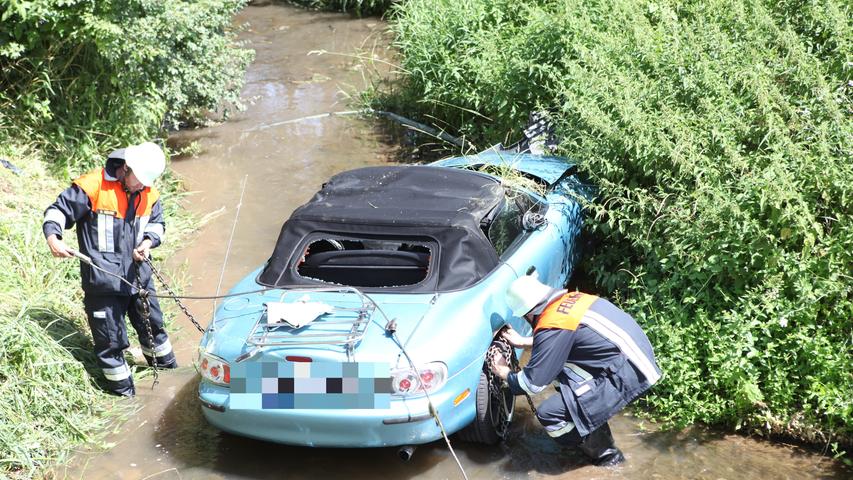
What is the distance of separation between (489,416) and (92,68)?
5.78m

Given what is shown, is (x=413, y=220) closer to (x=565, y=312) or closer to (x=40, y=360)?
(x=565, y=312)

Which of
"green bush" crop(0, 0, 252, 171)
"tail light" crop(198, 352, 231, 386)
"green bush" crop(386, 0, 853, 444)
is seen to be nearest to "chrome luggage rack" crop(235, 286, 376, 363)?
"tail light" crop(198, 352, 231, 386)

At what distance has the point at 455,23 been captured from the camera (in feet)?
31.9

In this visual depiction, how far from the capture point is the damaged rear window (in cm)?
536

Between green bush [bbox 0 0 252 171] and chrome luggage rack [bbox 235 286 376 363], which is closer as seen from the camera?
chrome luggage rack [bbox 235 286 376 363]

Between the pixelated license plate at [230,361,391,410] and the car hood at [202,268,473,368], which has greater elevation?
the car hood at [202,268,473,368]

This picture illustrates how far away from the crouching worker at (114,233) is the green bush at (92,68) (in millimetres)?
2583

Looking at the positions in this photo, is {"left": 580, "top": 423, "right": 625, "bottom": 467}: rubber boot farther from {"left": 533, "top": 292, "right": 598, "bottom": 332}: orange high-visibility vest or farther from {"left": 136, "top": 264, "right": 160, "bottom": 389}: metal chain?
{"left": 136, "top": 264, "right": 160, "bottom": 389}: metal chain

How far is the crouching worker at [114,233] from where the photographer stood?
5578mm

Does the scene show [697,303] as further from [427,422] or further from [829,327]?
[427,422]

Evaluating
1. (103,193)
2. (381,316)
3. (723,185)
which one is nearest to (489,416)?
(381,316)

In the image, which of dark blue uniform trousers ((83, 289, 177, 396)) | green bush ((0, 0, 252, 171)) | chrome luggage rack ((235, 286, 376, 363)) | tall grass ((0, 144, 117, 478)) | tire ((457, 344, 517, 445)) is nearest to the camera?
chrome luggage rack ((235, 286, 376, 363))

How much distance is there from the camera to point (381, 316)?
16.0 feet

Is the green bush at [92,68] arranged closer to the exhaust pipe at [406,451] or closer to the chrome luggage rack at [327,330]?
the chrome luggage rack at [327,330]
